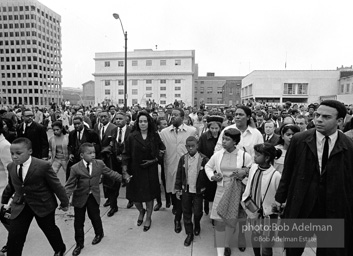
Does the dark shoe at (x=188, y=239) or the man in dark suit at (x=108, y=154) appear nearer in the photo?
Answer: the dark shoe at (x=188, y=239)

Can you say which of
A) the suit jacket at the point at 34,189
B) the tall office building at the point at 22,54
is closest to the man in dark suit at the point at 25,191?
the suit jacket at the point at 34,189

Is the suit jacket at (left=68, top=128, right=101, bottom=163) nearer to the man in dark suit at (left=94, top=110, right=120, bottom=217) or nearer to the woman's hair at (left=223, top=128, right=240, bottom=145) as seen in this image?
the man in dark suit at (left=94, top=110, right=120, bottom=217)

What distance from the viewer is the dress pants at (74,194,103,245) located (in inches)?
138

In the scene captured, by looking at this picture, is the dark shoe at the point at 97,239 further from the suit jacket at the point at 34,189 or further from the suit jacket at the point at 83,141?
the suit jacket at the point at 83,141

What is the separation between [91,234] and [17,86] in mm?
105117

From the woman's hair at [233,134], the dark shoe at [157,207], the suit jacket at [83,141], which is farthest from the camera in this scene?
the suit jacket at [83,141]

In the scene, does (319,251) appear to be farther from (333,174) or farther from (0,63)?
(0,63)

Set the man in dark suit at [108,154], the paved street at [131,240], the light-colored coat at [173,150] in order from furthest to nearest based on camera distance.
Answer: the man in dark suit at [108,154] < the light-colored coat at [173,150] < the paved street at [131,240]

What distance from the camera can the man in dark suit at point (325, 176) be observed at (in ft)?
7.71

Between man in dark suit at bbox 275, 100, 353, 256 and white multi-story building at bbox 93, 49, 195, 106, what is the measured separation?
65.2 metres

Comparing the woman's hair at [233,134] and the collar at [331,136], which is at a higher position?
the collar at [331,136]

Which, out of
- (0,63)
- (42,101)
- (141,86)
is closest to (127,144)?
(141,86)

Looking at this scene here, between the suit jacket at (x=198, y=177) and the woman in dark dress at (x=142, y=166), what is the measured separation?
2.01 feet

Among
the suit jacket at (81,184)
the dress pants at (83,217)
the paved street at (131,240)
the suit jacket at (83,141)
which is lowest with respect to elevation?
the paved street at (131,240)
